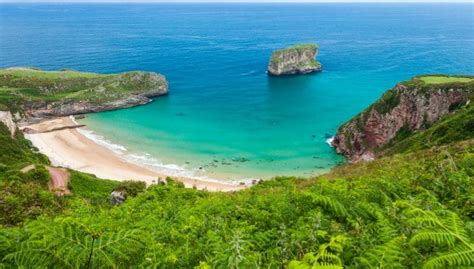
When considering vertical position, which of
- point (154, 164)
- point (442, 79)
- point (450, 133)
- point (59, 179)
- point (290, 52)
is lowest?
point (154, 164)

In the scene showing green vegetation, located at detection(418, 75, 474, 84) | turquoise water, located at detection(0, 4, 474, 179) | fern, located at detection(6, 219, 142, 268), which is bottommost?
turquoise water, located at detection(0, 4, 474, 179)

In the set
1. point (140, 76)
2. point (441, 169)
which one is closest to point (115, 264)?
point (441, 169)

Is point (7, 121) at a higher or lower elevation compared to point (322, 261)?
lower

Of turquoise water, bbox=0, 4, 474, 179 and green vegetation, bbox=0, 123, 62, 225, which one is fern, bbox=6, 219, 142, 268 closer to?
green vegetation, bbox=0, 123, 62, 225

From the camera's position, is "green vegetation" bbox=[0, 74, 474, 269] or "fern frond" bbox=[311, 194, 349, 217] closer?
"green vegetation" bbox=[0, 74, 474, 269]

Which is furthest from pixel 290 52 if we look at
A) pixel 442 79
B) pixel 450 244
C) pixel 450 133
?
pixel 450 244

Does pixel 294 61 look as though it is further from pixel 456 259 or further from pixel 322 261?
pixel 456 259

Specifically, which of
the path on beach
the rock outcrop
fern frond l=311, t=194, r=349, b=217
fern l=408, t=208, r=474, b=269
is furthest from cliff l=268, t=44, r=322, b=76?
fern l=408, t=208, r=474, b=269
